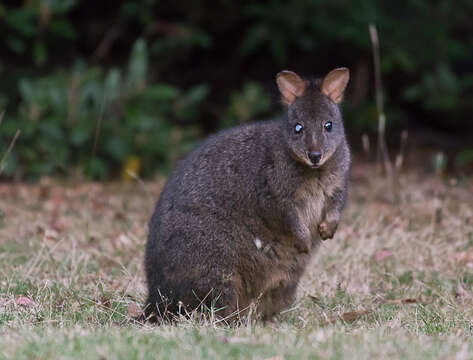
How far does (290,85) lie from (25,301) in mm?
2113

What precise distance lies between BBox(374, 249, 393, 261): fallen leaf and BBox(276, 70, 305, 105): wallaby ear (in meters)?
1.81

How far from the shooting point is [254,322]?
15.3ft

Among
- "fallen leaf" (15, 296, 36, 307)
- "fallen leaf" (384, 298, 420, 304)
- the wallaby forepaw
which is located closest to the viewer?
"fallen leaf" (15, 296, 36, 307)

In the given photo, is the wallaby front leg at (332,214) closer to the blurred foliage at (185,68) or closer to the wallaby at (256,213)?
the wallaby at (256,213)

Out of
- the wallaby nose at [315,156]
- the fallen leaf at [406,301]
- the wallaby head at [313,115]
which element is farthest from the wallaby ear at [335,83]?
the fallen leaf at [406,301]

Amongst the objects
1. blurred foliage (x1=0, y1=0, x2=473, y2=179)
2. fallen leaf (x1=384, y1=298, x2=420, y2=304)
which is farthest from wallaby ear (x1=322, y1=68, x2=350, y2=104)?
blurred foliage (x1=0, y1=0, x2=473, y2=179)

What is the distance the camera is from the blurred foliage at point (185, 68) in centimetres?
988

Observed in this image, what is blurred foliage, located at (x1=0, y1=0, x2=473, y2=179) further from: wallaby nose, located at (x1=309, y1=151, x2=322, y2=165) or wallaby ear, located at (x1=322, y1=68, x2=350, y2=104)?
wallaby nose, located at (x1=309, y1=151, x2=322, y2=165)

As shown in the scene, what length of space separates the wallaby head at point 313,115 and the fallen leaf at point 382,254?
1542 millimetres

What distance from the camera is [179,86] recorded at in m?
12.0

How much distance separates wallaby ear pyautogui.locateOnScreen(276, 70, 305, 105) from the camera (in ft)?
17.0

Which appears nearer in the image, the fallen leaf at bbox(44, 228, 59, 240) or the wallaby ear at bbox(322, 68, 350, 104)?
the wallaby ear at bbox(322, 68, 350, 104)

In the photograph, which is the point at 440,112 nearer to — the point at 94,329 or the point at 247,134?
the point at 247,134

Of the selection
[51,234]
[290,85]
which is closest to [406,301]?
[290,85]
